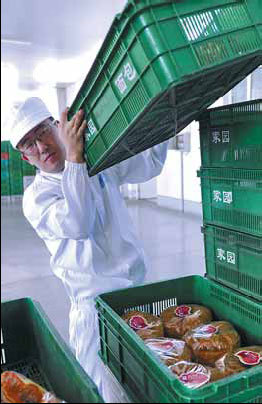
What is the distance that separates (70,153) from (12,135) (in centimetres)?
46

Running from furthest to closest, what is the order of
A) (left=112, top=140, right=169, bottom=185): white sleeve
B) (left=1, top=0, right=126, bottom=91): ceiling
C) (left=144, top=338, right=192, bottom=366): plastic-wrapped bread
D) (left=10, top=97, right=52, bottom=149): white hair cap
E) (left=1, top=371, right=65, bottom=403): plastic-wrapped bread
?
(left=1, top=0, right=126, bottom=91): ceiling, (left=112, top=140, right=169, bottom=185): white sleeve, (left=10, top=97, right=52, bottom=149): white hair cap, (left=144, top=338, right=192, bottom=366): plastic-wrapped bread, (left=1, top=371, right=65, bottom=403): plastic-wrapped bread

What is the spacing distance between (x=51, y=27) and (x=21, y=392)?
242 inches

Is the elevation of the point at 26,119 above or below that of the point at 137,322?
above

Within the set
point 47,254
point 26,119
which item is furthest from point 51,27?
point 26,119

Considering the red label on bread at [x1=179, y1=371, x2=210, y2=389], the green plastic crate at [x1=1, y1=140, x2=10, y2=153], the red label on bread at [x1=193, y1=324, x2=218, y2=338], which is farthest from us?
the green plastic crate at [x1=1, y1=140, x2=10, y2=153]

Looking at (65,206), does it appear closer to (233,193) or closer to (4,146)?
(233,193)

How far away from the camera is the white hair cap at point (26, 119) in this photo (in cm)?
141

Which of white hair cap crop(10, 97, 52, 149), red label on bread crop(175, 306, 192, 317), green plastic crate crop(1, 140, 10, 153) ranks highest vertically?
green plastic crate crop(1, 140, 10, 153)

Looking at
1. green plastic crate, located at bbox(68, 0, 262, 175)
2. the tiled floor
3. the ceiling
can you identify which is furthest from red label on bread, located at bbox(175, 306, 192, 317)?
the ceiling

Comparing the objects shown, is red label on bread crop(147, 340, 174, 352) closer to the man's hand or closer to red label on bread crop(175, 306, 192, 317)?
red label on bread crop(175, 306, 192, 317)

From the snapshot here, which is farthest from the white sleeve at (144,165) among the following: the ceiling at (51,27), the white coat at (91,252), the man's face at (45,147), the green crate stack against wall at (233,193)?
the ceiling at (51,27)

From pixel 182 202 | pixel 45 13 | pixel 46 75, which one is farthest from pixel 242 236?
pixel 46 75

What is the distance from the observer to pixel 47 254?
4875mm

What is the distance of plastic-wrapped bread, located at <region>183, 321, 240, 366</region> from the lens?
98cm
